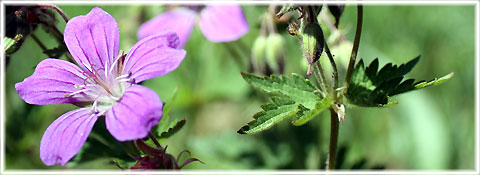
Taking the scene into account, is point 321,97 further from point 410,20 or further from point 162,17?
point 410,20

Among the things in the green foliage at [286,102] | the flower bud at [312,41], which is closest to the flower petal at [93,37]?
the green foliage at [286,102]

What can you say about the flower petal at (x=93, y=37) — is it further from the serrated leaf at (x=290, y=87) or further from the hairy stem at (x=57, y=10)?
the serrated leaf at (x=290, y=87)

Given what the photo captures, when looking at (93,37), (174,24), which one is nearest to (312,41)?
(93,37)

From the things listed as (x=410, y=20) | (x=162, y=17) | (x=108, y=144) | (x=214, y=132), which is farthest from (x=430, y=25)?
(x=108, y=144)

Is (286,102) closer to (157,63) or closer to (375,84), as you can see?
(375,84)

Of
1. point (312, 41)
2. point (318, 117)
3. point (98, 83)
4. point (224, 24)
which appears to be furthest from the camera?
point (318, 117)

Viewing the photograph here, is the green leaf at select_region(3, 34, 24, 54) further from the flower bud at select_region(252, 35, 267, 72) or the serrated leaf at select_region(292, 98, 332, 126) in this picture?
the flower bud at select_region(252, 35, 267, 72)

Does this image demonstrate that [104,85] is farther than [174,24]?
No
